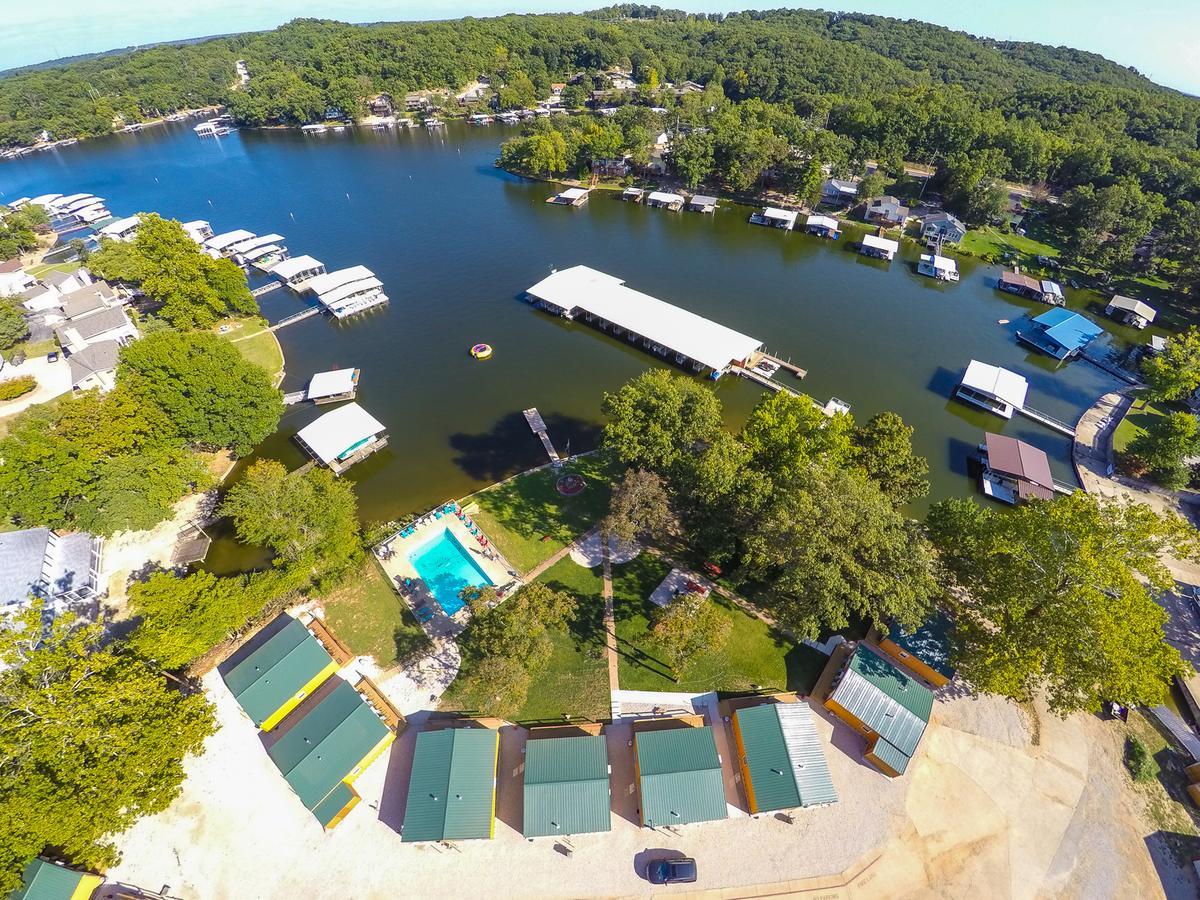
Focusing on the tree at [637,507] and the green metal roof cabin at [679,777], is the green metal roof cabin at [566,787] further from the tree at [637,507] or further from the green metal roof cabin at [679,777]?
the tree at [637,507]

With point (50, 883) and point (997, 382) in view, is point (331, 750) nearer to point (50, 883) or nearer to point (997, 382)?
point (50, 883)

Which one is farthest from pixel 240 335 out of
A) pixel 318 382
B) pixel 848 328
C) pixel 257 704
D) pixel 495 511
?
pixel 848 328

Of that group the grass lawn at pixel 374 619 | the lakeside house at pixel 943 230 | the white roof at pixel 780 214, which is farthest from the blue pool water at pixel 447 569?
the lakeside house at pixel 943 230

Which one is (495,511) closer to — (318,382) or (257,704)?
(257,704)

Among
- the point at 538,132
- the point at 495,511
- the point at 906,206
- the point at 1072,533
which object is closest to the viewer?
the point at 1072,533

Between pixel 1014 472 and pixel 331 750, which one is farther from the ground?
pixel 1014 472

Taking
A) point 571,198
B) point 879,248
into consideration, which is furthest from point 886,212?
point 571,198
